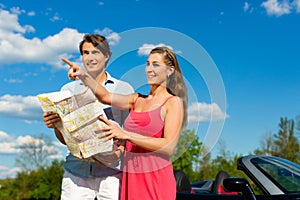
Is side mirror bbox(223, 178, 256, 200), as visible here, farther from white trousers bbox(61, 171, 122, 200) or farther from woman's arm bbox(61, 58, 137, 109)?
woman's arm bbox(61, 58, 137, 109)

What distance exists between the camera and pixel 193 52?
8.07 ft

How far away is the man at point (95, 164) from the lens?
2.61 m

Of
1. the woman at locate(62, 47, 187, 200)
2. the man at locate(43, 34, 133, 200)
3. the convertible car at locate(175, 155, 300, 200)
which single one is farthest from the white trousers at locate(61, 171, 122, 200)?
the convertible car at locate(175, 155, 300, 200)

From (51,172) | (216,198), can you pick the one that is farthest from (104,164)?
(51,172)

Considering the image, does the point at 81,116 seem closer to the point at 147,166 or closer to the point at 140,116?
the point at 140,116

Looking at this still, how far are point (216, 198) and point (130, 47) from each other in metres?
2.59

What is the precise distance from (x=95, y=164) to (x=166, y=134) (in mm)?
620

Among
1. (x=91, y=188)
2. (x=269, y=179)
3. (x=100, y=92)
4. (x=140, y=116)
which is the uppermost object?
(x=100, y=92)

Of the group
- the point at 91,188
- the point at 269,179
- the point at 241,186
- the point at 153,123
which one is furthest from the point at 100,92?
the point at 269,179

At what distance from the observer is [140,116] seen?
246cm

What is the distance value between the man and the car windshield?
233cm

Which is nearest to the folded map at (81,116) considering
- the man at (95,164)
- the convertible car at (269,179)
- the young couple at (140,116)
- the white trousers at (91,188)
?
the young couple at (140,116)

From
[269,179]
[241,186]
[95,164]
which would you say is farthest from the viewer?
[269,179]

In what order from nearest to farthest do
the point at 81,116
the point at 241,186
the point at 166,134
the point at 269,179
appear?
the point at 81,116 → the point at 166,134 → the point at 241,186 → the point at 269,179
